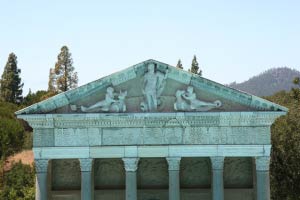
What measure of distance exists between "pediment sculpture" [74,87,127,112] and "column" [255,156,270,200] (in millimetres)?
6097

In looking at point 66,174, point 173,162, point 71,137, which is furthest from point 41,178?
point 173,162

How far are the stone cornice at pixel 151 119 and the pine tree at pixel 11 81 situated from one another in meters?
57.2

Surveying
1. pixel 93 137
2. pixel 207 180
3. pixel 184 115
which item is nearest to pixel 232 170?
pixel 207 180

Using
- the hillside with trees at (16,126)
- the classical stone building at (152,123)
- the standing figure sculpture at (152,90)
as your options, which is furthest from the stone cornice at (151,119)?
the hillside with trees at (16,126)

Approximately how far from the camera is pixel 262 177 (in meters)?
20.9

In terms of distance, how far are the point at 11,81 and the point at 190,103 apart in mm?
59938

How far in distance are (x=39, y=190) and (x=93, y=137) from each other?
314 centimetres

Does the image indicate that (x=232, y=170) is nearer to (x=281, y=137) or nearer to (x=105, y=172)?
(x=105, y=172)

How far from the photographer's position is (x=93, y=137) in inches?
821

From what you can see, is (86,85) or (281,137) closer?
(86,85)

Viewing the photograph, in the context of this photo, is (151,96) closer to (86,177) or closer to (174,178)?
(174,178)

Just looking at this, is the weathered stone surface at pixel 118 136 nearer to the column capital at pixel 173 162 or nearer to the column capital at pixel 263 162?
the column capital at pixel 173 162

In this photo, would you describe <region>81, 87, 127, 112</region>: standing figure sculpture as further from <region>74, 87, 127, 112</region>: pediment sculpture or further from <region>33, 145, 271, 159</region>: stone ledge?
<region>33, 145, 271, 159</region>: stone ledge

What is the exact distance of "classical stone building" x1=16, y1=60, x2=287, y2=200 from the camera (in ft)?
67.3
